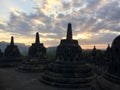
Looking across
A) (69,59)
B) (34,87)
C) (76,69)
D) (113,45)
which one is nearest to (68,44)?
(69,59)

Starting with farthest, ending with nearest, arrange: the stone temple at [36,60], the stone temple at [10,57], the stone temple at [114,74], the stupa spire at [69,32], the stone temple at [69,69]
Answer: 1. the stone temple at [10,57]
2. the stone temple at [36,60]
3. the stupa spire at [69,32]
4. the stone temple at [69,69]
5. the stone temple at [114,74]

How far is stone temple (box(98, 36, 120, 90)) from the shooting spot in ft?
42.2

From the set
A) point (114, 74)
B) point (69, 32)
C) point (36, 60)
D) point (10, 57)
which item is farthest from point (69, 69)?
point (10, 57)

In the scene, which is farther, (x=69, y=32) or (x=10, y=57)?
(x=10, y=57)

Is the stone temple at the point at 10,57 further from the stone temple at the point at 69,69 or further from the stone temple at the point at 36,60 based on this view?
the stone temple at the point at 69,69

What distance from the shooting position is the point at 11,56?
36.4m

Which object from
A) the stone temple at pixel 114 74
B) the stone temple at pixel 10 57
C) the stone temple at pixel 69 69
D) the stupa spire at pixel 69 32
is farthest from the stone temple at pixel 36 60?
the stone temple at pixel 114 74

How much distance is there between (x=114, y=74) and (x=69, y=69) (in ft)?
28.3

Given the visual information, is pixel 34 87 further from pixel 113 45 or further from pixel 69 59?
pixel 113 45

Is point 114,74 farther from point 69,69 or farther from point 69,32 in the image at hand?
point 69,32

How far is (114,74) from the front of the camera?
44.9 ft

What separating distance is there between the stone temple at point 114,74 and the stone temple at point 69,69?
6380 mm

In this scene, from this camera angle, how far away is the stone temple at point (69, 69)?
20547 mm

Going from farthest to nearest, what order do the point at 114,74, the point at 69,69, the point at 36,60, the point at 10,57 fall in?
the point at 10,57 < the point at 36,60 < the point at 69,69 < the point at 114,74
